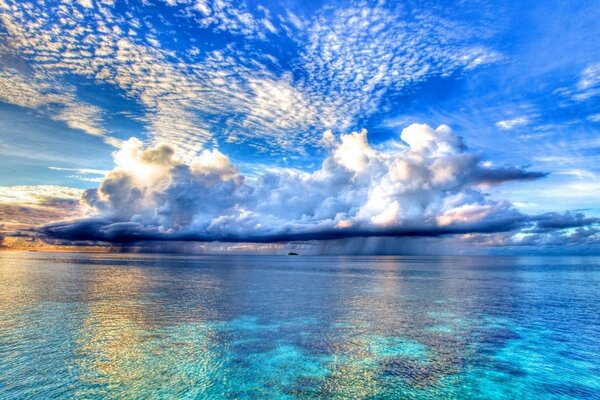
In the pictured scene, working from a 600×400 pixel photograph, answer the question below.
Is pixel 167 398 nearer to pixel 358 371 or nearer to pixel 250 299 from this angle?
pixel 358 371

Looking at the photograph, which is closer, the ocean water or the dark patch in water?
the ocean water

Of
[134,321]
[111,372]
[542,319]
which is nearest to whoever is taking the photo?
[111,372]

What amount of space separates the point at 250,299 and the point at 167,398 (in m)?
44.9

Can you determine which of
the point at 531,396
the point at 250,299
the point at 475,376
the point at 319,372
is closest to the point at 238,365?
the point at 319,372

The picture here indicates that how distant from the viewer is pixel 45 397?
23531 millimetres

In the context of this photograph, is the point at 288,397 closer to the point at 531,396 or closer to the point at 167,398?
the point at 167,398

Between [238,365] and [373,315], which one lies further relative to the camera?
[373,315]

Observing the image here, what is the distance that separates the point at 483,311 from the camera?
5688 cm

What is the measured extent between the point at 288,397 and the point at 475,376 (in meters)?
15.1

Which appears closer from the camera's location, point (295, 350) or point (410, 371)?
point (410, 371)

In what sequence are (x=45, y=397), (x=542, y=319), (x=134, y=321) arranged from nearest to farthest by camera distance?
(x=45, y=397)
(x=134, y=321)
(x=542, y=319)

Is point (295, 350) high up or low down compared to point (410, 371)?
up

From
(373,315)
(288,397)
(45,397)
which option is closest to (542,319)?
(373,315)

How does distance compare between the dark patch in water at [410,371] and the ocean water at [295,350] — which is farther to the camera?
the dark patch in water at [410,371]
